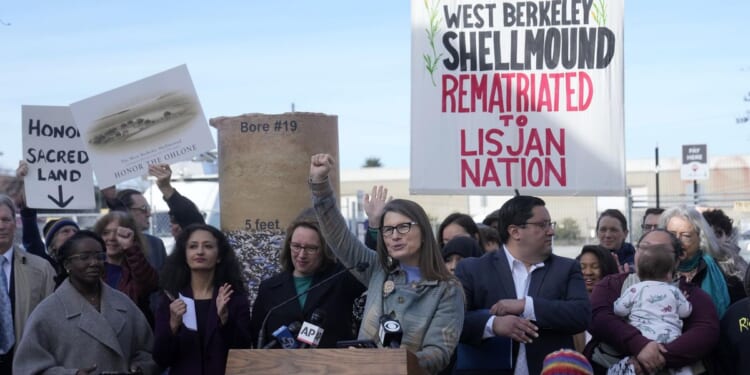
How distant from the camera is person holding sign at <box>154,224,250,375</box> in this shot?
5660mm

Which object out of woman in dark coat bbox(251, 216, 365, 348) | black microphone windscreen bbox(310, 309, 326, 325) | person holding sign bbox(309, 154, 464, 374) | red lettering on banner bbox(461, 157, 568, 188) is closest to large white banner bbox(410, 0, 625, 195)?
red lettering on banner bbox(461, 157, 568, 188)

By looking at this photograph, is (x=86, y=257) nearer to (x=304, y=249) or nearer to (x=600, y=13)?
(x=304, y=249)

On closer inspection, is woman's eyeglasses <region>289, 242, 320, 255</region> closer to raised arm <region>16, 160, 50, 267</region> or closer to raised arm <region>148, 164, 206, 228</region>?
raised arm <region>148, 164, 206, 228</region>

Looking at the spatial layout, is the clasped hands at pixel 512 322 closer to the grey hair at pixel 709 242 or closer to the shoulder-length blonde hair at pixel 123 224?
the grey hair at pixel 709 242

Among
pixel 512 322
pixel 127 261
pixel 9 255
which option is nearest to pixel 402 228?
pixel 512 322

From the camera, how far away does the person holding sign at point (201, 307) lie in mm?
5660

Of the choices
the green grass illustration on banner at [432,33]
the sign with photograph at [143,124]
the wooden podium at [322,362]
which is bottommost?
the wooden podium at [322,362]

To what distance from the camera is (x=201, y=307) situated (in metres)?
5.91

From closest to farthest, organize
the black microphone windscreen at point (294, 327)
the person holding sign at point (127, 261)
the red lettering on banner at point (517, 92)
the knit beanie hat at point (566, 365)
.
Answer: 1. the knit beanie hat at point (566, 365)
2. the black microphone windscreen at point (294, 327)
3. the person holding sign at point (127, 261)
4. the red lettering on banner at point (517, 92)

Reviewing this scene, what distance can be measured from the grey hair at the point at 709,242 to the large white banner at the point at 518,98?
46cm

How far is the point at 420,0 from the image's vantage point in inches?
278

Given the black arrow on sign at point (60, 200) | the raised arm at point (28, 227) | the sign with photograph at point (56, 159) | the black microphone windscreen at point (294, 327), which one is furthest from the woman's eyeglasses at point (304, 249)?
the black arrow on sign at point (60, 200)

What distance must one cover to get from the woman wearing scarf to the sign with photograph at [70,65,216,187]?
340 cm

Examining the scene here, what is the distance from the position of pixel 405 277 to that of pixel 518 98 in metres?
2.21
